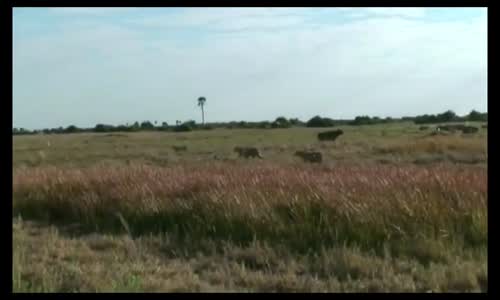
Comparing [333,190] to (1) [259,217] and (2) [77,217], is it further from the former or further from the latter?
(2) [77,217]

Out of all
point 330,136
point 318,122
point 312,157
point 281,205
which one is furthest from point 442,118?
point 281,205

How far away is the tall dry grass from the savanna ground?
0.02 m

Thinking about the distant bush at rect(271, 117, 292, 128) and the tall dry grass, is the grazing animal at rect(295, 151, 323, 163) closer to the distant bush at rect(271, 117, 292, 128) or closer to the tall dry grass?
the tall dry grass

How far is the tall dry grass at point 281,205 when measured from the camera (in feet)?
22.8

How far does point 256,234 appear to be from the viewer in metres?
7.27

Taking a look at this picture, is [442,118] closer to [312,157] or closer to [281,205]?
[312,157]

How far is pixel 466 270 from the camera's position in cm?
556

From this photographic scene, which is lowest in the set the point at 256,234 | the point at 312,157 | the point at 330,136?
the point at 256,234

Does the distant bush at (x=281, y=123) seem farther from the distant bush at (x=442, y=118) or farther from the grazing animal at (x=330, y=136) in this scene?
the grazing animal at (x=330, y=136)

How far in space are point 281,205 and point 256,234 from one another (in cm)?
82

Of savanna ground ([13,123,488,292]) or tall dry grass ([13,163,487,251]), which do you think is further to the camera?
tall dry grass ([13,163,487,251])

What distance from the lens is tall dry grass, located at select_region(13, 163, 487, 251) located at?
6957 millimetres

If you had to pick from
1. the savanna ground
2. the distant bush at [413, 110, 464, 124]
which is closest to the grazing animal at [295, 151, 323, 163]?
the savanna ground
